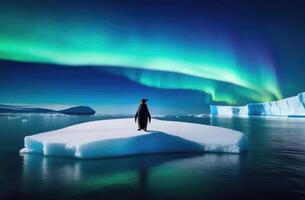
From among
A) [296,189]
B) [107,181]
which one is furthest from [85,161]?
[296,189]

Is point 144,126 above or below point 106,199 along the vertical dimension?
above

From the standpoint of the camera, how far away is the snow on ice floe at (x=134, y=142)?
12.6 metres

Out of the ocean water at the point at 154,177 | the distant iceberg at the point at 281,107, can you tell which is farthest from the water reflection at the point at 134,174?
the distant iceberg at the point at 281,107

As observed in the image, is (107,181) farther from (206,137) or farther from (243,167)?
(206,137)

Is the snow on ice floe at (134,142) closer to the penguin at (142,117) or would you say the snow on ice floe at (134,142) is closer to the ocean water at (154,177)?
the ocean water at (154,177)

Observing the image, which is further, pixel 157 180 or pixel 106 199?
pixel 157 180

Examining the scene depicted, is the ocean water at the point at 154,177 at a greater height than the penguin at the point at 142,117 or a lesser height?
lesser

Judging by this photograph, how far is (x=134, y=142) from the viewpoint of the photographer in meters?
13.4

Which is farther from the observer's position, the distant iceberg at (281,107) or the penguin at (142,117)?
the distant iceberg at (281,107)

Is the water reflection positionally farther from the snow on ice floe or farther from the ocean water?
the snow on ice floe

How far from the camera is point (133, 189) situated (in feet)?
26.0

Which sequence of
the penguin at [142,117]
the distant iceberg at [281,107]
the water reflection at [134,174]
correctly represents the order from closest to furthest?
the water reflection at [134,174] < the penguin at [142,117] < the distant iceberg at [281,107]

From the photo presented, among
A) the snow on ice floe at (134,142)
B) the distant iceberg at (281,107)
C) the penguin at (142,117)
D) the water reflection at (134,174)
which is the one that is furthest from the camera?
the distant iceberg at (281,107)

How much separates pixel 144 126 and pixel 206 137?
2878mm
